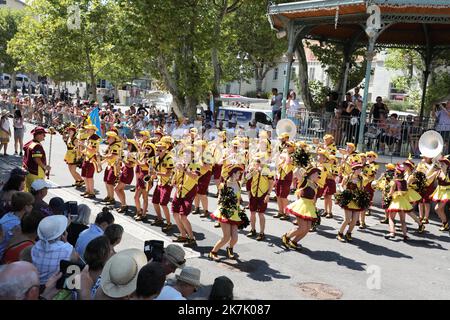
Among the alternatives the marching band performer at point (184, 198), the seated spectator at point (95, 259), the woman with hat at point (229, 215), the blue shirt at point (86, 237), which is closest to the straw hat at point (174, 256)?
the seated spectator at point (95, 259)

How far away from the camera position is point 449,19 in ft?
43.1

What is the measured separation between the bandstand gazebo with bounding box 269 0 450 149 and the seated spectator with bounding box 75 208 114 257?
9700 millimetres

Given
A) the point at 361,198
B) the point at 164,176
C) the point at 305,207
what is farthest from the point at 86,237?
the point at 361,198

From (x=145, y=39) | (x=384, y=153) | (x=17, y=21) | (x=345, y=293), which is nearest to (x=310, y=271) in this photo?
(x=345, y=293)

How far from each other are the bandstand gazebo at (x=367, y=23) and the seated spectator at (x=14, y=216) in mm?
10244

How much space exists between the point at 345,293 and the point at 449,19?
9.45 metres

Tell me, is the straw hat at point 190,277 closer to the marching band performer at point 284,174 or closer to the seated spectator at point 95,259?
the seated spectator at point 95,259

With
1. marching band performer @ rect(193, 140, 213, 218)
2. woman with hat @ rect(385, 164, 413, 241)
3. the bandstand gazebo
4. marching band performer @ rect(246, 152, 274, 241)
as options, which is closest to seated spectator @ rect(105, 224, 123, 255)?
marching band performer @ rect(246, 152, 274, 241)

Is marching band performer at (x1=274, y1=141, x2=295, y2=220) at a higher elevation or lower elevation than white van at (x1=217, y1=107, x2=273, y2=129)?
lower

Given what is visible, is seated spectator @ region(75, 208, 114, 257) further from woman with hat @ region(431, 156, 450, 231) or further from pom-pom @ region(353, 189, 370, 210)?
woman with hat @ region(431, 156, 450, 231)

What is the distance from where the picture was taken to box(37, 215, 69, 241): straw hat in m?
4.69

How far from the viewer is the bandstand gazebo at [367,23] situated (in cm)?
1282

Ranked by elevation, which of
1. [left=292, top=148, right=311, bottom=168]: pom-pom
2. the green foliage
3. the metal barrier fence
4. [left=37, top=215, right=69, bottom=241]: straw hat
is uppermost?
the green foliage
